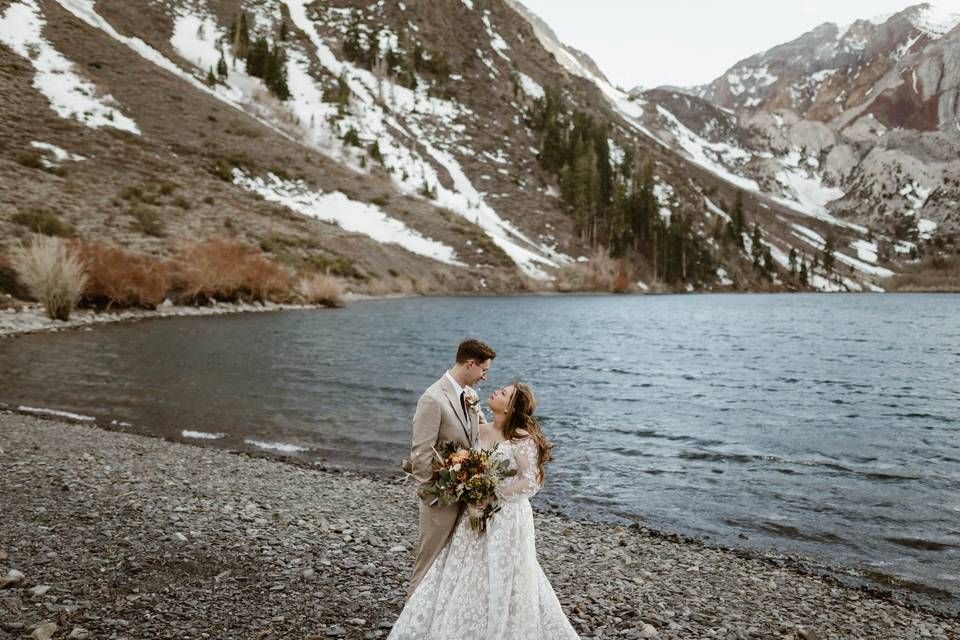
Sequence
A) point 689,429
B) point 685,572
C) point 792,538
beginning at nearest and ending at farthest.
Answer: point 685,572
point 792,538
point 689,429

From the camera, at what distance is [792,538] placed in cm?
1066

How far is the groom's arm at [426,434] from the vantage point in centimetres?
529

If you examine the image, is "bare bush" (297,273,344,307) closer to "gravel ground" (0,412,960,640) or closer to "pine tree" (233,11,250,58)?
"gravel ground" (0,412,960,640)

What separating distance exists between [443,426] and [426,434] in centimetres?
16

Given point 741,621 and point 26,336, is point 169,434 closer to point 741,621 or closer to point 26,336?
point 741,621

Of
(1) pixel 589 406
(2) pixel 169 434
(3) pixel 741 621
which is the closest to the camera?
(3) pixel 741 621

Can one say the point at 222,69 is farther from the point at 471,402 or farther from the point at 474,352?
the point at 471,402

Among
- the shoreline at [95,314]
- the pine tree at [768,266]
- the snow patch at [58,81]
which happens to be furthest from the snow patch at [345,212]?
the pine tree at [768,266]

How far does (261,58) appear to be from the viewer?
117000 millimetres

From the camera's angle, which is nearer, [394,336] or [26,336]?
[26,336]

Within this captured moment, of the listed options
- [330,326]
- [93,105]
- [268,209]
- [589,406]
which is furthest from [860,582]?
[93,105]

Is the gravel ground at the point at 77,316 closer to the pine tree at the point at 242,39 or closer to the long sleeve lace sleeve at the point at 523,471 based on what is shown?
the long sleeve lace sleeve at the point at 523,471

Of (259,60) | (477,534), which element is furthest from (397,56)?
(477,534)

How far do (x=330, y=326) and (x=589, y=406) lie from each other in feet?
82.1
